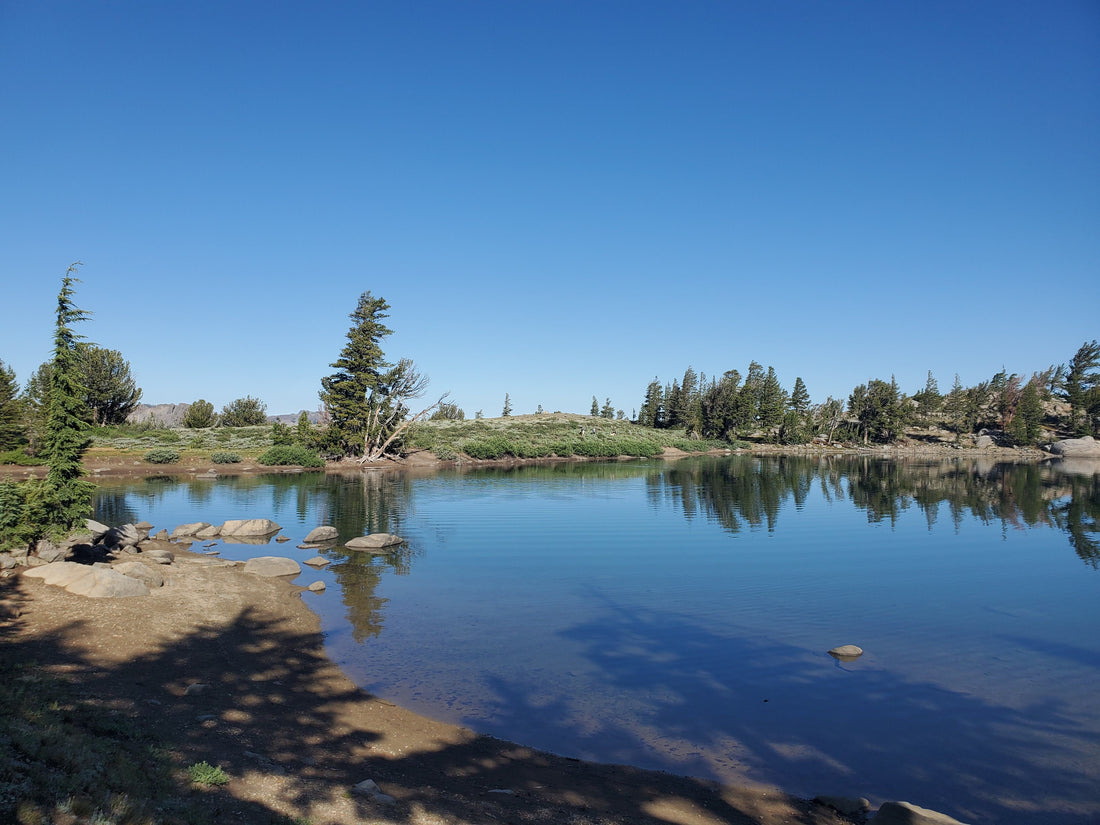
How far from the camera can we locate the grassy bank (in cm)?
8269

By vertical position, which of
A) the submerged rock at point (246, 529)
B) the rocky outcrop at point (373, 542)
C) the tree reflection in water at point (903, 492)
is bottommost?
the tree reflection in water at point (903, 492)

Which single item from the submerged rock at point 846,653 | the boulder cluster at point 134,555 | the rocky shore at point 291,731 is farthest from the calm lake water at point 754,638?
the boulder cluster at point 134,555

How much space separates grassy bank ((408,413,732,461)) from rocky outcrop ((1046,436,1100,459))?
54.2 m

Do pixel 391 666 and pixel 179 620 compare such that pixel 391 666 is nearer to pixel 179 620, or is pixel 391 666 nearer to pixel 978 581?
pixel 179 620

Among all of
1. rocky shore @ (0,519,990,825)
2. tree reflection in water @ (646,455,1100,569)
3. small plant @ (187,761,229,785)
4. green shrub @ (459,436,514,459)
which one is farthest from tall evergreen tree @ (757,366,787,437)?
small plant @ (187,761,229,785)

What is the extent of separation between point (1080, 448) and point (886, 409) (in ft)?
95.9

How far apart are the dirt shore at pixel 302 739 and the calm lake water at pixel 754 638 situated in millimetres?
820

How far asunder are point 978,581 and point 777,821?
18.9m

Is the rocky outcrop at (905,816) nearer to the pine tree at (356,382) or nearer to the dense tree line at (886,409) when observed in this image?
the pine tree at (356,382)

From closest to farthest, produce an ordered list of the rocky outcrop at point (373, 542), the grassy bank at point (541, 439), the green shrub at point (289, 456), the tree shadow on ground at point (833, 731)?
1. the tree shadow on ground at point (833, 731)
2. the rocky outcrop at point (373, 542)
3. the green shrub at point (289, 456)
4. the grassy bank at point (541, 439)

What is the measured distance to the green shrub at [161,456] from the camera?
2383 inches

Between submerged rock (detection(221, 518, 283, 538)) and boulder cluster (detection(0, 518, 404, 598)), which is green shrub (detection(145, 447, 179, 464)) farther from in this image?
submerged rock (detection(221, 518, 283, 538))

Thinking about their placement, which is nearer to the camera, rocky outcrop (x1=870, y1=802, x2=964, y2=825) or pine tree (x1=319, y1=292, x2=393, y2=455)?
rocky outcrop (x1=870, y1=802, x2=964, y2=825)

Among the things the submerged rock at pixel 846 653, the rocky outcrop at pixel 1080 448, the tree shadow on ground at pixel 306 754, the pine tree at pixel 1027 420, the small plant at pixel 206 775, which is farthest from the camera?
the pine tree at pixel 1027 420
